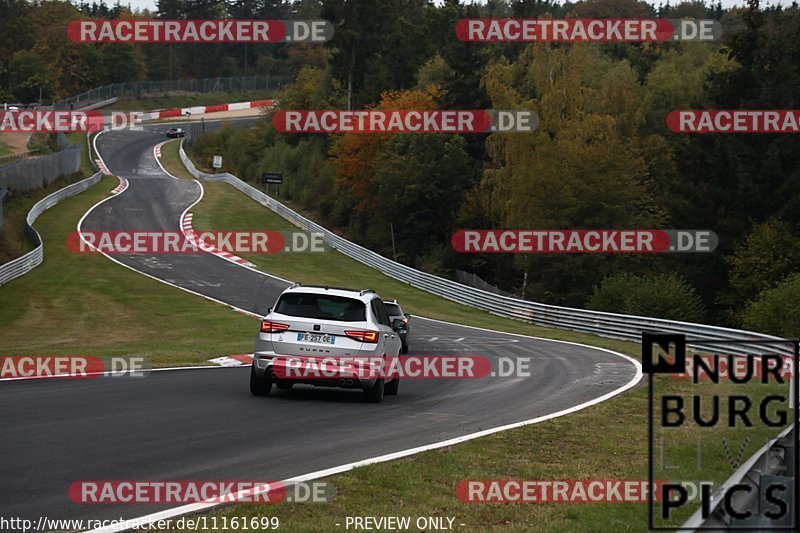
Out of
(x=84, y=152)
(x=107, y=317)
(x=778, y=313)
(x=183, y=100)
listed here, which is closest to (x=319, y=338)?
(x=107, y=317)

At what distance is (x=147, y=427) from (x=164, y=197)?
61.2 meters

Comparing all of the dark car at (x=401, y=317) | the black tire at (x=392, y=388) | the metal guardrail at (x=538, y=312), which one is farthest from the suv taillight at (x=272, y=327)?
the dark car at (x=401, y=317)

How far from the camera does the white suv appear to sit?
15.1 meters

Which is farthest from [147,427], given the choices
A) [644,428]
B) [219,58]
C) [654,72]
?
[219,58]

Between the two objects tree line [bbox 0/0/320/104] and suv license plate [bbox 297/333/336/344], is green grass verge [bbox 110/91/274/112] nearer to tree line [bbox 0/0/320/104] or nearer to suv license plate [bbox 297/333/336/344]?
tree line [bbox 0/0/320/104]

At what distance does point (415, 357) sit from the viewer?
1045 inches

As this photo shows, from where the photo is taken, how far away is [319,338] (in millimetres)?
15117

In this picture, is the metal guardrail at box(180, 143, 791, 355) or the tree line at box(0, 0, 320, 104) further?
the tree line at box(0, 0, 320, 104)

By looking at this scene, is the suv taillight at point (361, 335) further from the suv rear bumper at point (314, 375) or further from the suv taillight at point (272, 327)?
the suv taillight at point (272, 327)

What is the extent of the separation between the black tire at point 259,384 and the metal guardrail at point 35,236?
28256 millimetres

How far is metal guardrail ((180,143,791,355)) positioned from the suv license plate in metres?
5.57

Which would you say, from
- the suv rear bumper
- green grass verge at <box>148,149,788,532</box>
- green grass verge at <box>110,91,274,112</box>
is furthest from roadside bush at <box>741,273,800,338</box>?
green grass verge at <box>110,91,274,112</box>

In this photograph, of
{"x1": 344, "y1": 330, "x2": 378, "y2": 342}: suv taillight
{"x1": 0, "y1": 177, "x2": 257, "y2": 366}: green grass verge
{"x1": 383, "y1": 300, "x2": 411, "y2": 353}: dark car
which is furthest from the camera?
{"x1": 0, "y1": 177, "x2": 257, "y2": 366}: green grass verge

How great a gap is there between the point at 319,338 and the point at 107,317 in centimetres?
2390
